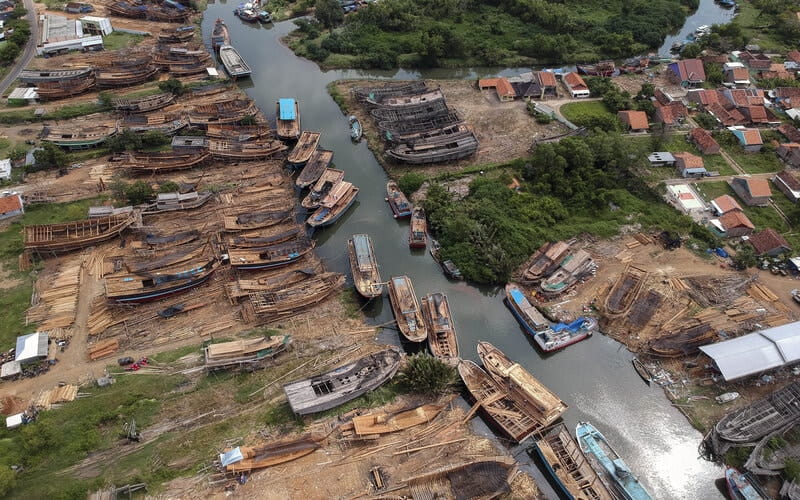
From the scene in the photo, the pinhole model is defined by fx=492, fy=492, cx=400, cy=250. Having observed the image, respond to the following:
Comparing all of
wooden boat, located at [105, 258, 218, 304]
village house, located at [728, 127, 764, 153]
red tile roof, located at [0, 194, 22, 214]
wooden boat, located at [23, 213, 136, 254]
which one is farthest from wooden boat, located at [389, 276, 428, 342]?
village house, located at [728, 127, 764, 153]

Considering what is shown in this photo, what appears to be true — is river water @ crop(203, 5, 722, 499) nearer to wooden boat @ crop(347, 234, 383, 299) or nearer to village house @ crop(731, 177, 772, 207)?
wooden boat @ crop(347, 234, 383, 299)

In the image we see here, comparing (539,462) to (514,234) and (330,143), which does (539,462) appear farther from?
(330,143)

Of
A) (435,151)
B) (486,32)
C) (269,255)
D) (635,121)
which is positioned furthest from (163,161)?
(486,32)

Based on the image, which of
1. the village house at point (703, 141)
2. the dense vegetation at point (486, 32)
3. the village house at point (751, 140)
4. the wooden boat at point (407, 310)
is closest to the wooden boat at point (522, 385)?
the wooden boat at point (407, 310)

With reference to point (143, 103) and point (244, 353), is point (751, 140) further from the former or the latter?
point (143, 103)

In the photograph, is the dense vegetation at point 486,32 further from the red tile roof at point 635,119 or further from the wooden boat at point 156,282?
the wooden boat at point 156,282

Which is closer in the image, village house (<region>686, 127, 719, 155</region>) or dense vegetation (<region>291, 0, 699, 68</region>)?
village house (<region>686, 127, 719, 155</region>)
